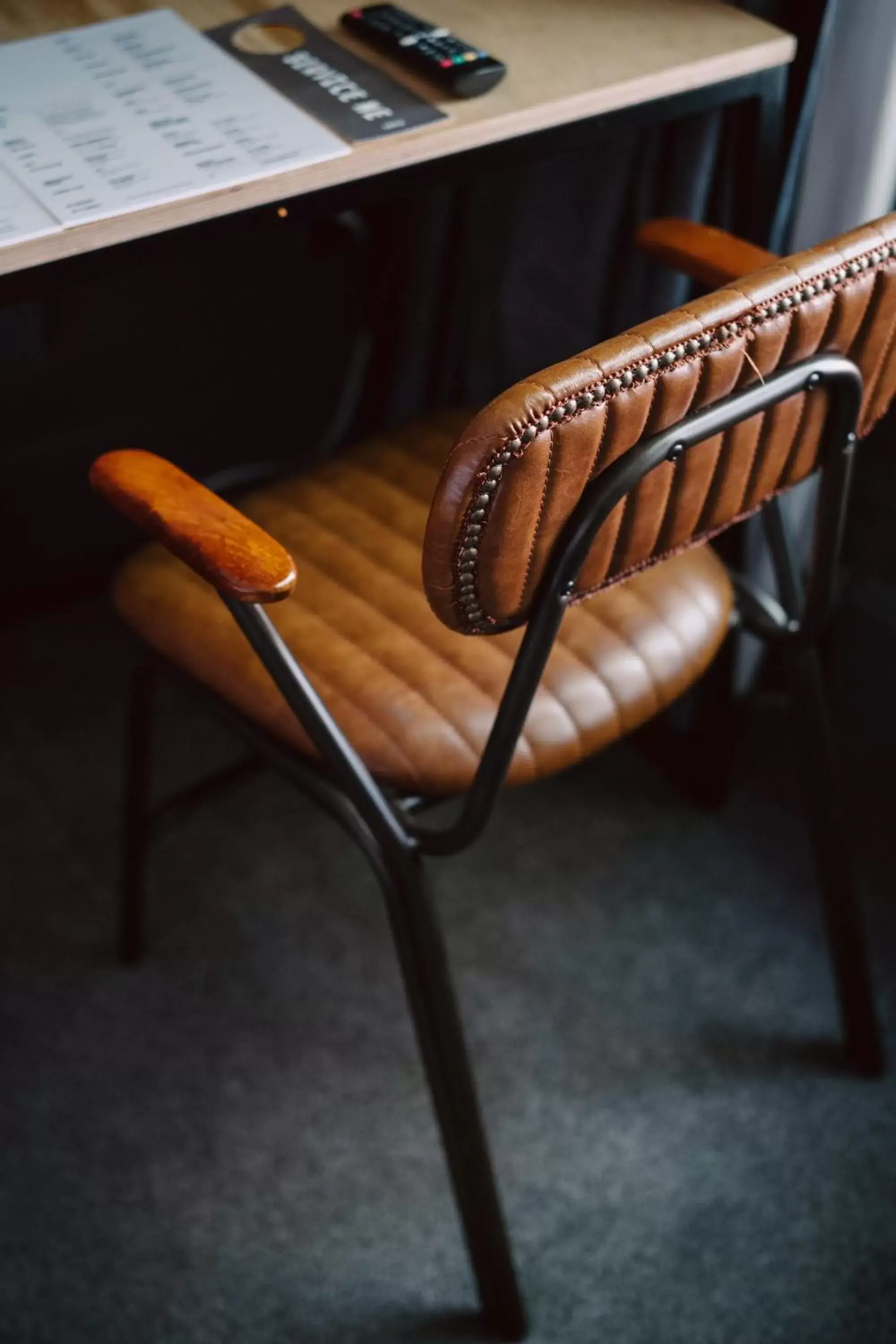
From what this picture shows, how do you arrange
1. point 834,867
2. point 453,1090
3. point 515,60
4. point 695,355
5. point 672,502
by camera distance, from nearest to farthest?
point 695,355 < point 672,502 < point 453,1090 < point 515,60 < point 834,867

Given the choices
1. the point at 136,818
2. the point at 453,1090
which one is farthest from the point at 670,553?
the point at 136,818

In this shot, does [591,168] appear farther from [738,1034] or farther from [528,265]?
[738,1034]

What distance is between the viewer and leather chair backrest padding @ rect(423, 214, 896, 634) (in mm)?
722

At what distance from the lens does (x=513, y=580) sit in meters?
0.80

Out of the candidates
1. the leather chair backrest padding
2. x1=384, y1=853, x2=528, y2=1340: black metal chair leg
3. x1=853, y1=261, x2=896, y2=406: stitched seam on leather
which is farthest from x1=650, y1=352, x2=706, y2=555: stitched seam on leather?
x1=384, y1=853, x2=528, y2=1340: black metal chair leg

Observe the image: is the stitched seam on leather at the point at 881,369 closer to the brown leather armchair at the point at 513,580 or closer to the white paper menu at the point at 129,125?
the brown leather armchair at the point at 513,580

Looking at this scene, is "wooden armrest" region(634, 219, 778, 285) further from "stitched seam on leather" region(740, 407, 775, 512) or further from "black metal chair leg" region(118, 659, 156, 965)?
"black metal chair leg" region(118, 659, 156, 965)

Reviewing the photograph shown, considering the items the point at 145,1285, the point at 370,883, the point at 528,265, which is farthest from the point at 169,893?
the point at 528,265

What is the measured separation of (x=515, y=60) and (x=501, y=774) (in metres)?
0.59

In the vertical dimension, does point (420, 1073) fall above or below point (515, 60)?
below

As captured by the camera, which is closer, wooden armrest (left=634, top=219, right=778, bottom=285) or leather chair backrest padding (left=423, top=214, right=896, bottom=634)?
leather chair backrest padding (left=423, top=214, right=896, bottom=634)

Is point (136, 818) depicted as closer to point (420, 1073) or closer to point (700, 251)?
point (420, 1073)

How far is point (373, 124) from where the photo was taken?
1.05 meters

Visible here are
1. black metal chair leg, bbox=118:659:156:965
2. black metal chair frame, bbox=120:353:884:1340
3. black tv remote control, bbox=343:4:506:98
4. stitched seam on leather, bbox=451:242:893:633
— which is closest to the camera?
stitched seam on leather, bbox=451:242:893:633
